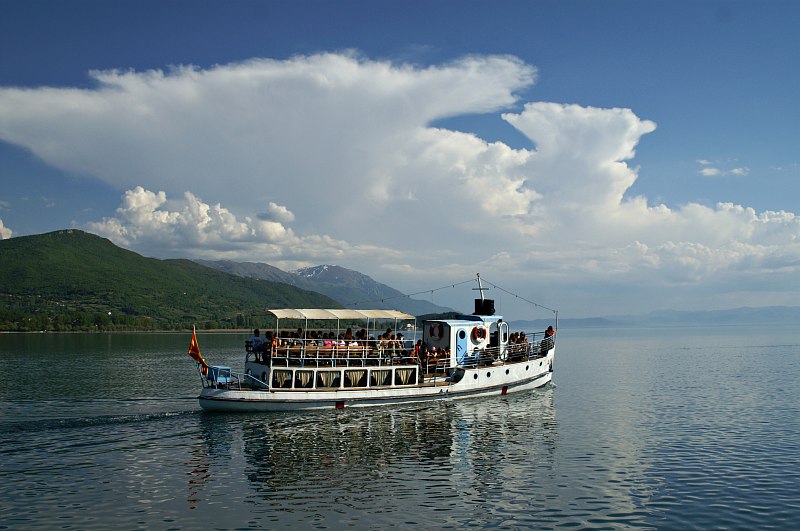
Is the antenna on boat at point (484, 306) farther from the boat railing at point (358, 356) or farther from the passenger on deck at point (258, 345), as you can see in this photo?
the passenger on deck at point (258, 345)

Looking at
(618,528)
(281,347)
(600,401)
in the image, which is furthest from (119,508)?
(600,401)

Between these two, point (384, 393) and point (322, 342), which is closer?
point (384, 393)

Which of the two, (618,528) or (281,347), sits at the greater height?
(281,347)

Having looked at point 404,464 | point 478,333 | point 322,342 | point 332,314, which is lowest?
point 404,464

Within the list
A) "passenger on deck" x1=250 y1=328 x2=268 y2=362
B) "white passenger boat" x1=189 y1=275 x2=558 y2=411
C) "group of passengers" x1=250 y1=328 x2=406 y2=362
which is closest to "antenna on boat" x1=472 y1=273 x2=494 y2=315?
"white passenger boat" x1=189 y1=275 x2=558 y2=411

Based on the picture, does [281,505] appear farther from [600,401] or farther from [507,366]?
[600,401]

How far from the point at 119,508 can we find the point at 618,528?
1773 centimetres

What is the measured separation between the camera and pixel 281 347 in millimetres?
44312

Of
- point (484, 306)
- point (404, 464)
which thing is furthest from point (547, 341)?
point (404, 464)

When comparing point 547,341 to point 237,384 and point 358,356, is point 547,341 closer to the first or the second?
point 358,356

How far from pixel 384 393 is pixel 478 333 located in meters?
10.9

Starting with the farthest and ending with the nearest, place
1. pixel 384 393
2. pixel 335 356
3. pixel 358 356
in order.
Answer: pixel 358 356
pixel 384 393
pixel 335 356

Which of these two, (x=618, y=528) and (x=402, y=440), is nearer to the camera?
(x=618, y=528)

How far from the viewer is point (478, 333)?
52812mm
